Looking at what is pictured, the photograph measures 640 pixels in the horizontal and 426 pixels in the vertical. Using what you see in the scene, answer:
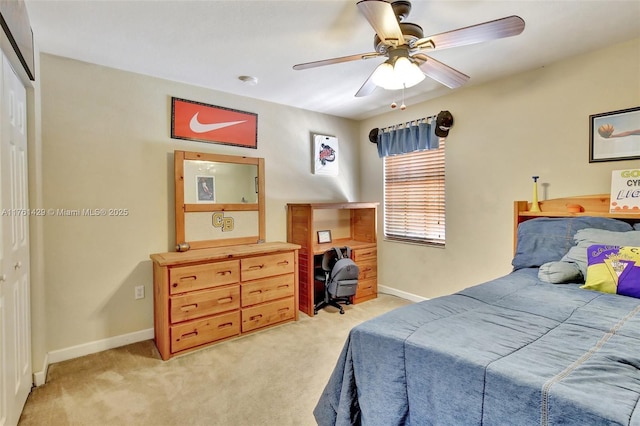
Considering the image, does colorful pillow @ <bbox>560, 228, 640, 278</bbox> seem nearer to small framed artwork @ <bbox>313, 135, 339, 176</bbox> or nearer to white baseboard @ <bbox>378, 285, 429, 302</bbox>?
white baseboard @ <bbox>378, 285, 429, 302</bbox>

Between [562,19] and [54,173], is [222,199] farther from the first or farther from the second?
[562,19]

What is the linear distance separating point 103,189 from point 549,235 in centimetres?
362

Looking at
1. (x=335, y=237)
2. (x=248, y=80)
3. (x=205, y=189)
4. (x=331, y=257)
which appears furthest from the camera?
(x=335, y=237)

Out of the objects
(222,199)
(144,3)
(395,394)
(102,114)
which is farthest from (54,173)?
(395,394)

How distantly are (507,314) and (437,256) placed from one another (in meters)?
2.22

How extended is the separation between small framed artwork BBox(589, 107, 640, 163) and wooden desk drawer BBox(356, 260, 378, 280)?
239 cm

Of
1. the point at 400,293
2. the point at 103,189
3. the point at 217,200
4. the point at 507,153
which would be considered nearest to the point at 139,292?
the point at 103,189

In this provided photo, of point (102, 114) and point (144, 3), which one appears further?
point (102, 114)

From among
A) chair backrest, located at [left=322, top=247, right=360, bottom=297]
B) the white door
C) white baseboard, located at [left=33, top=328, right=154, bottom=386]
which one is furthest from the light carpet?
chair backrest, located at [left=322, top=247, right=360, bottom=297]

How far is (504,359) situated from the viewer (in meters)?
1.00

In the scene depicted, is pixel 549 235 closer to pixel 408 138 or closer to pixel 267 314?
pixel 408 138

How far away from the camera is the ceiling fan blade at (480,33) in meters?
1.47

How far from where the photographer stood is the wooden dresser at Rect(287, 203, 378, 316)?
11.4 feet

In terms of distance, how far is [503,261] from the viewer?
3.02 m
